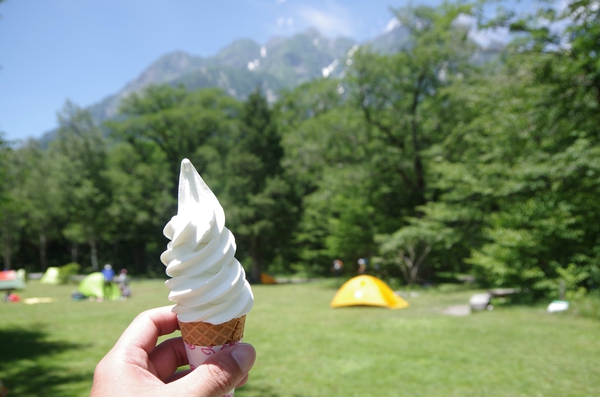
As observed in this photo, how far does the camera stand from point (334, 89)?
80.6 feet

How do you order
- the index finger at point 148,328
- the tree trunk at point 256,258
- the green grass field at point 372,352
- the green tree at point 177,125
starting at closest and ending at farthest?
1. the index finger at point 148,328
2. the green grass field at point 372,352
3. the tree trunk at point 256,258
4. the green tree at point 177,125

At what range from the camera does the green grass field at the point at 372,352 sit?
6.67m

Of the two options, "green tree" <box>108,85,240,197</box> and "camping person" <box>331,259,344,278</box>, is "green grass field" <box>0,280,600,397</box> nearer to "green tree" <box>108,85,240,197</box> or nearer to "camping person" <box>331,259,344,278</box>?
"camping person" <box>331,259,344,278</box>

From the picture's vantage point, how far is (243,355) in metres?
1.83

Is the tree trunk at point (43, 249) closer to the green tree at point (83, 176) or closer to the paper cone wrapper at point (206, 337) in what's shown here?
the green tree at point (83, 176)

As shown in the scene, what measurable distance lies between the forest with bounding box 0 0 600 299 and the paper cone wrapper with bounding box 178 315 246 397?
28.9 feet

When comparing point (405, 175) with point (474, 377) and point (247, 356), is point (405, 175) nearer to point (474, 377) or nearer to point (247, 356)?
point (474, 377)

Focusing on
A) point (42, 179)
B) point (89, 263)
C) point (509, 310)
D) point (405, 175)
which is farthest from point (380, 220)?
point (89, 263)

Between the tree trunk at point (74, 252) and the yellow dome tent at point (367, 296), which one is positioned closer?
the yellow dome tent at point (367, 296)

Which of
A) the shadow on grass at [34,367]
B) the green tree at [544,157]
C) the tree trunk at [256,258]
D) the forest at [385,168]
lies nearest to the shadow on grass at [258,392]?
the shadow on grass at [34,367]

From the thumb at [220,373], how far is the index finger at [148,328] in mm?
301

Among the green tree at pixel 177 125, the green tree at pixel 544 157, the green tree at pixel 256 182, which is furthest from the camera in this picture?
the green tree at pixel 177 125

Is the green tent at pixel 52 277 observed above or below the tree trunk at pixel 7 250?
below

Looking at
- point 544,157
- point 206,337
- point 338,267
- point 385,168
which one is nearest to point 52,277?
point 338,267
